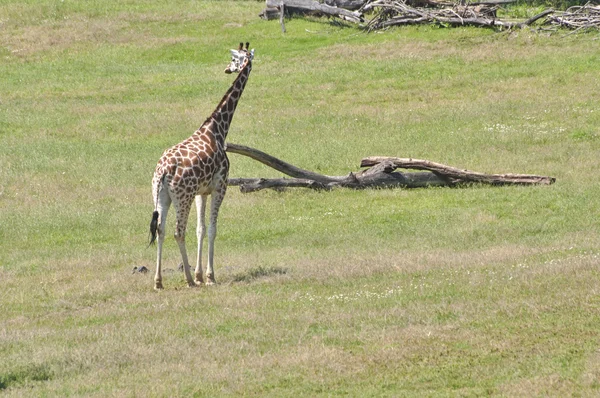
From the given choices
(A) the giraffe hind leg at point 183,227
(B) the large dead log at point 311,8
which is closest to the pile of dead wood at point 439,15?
(B) the large dead log at point 311,8

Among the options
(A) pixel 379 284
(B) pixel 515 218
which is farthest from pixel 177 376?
(B) pixel 515 218

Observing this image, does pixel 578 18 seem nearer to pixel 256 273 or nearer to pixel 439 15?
pixel 439 15

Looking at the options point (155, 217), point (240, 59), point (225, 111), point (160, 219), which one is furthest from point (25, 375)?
point (240, 59)

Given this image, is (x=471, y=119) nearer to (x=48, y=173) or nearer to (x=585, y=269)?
(x=48, y=173)

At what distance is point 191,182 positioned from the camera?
19250 millimetres

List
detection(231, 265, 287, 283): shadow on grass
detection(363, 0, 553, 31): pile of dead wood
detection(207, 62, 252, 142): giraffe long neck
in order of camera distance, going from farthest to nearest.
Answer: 1. detection(363, 0, 553, 31): pile of dead wood
2. detection(207, 62, 252, 142): giraffe long neck
3. detection(231, 265, 287, 283): shadow on grass

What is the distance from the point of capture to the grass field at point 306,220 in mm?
14242

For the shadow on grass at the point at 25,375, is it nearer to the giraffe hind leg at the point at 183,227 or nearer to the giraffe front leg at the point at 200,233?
Answer: the giraffe hind leg at the point at 183,227

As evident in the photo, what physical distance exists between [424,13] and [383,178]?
73.6 ft

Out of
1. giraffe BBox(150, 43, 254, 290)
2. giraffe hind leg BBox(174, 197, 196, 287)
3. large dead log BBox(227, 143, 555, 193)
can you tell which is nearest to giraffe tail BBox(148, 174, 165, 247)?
giraffe BBox(150, 43, 254, 290)

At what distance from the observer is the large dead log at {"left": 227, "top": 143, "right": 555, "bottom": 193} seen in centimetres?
2825

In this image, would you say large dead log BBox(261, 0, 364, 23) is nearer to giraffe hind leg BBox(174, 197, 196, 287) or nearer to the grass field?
the grass field

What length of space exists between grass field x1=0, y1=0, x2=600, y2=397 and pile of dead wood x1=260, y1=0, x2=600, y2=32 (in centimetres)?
84

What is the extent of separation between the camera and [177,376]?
13.8m
